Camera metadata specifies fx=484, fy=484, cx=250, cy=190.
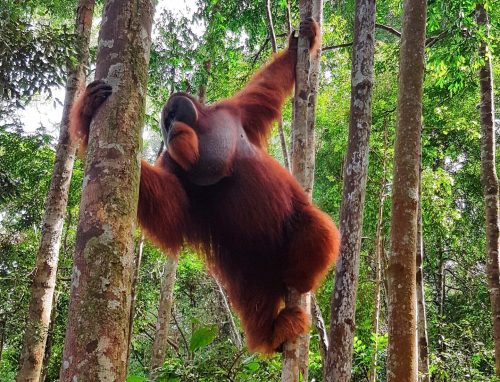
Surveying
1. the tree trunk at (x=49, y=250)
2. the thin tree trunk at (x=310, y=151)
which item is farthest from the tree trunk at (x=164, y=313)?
the thin tree trunk at (x=310, y=151)

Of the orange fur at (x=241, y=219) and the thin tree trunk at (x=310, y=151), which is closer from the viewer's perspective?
the orange fur at (x=241, y=219)

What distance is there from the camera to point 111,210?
54.0 inches

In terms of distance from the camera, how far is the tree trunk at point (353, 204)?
2.48 meters

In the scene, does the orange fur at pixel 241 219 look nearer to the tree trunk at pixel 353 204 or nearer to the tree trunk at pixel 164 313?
the tree trunk at pixel 353 204

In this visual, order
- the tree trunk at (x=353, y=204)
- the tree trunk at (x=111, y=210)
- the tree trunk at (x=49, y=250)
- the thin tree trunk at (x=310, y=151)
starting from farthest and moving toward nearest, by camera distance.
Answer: the tree trunk at (x=49, y=250)
the thin tree trunk at (x=310, y=151)
the tree trunk at (x=353, y=204)
the tree trunk at (x=111, y=210)

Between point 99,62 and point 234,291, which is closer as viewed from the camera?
point 99,62

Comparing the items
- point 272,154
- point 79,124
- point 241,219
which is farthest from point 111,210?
point 272,154

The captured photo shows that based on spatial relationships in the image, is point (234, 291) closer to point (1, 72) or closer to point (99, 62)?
point (99, 62)

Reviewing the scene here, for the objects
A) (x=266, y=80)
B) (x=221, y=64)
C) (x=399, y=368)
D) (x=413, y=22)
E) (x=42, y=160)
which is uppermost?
(x=221, y=64)

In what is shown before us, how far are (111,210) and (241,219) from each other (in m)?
1.56

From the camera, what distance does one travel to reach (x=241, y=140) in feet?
9.76

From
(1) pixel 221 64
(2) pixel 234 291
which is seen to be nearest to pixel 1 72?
(1) pixel 221 64

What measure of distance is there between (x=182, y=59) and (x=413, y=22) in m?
3.50

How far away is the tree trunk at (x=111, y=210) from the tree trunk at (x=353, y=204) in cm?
145
